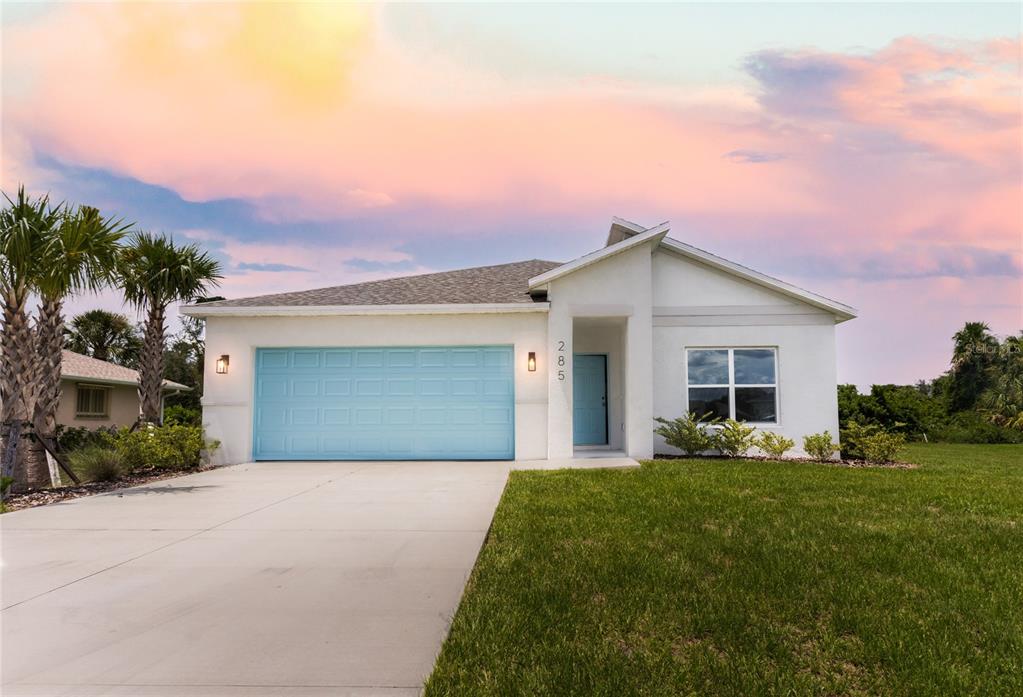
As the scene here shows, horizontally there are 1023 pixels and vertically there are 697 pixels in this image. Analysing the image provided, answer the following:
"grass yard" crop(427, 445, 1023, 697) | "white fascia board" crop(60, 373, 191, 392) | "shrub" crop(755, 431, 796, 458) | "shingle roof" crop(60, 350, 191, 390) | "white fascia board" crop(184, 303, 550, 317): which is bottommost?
"grass yard" crop(427, 445, 1023, 697)

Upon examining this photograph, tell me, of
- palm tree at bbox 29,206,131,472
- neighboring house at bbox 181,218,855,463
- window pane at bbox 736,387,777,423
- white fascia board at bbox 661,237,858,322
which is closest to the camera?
palm tree at bbox 29,206,131,472

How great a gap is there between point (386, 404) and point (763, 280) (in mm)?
8399

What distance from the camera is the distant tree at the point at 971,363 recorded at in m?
28.2

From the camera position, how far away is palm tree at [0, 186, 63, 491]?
900 cm

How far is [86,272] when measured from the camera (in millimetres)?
9578

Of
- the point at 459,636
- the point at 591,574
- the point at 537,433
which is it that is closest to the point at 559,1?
the point at 537,433

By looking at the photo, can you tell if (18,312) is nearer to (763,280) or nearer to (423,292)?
(423,292)

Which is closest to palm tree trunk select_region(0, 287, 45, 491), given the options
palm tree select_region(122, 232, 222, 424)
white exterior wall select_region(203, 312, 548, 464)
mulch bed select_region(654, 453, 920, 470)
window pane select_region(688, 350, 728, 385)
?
white exterior wall select_region(203, 312, 548, 464)

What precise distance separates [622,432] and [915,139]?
9620mm

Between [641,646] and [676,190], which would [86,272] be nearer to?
[641,646]

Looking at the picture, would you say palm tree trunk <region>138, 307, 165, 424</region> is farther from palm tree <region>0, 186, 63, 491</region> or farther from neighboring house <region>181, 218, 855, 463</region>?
palm tree <region>0, 186, 63, 491</region>

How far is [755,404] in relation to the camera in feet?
43.7

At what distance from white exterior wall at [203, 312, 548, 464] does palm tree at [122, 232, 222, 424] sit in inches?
83.1

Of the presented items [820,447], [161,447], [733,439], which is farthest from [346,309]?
[820,447]
